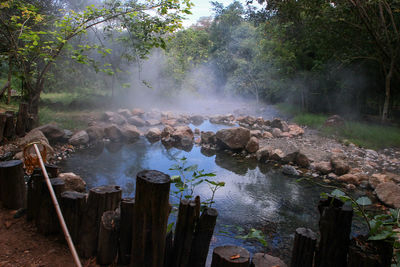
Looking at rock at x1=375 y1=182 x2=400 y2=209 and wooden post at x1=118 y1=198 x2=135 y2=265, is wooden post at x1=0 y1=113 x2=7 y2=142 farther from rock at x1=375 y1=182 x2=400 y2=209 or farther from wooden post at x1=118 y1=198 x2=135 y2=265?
rock at x1=375 y1=182 x2=400 y2=209

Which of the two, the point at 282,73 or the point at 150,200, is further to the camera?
the point at 282,73

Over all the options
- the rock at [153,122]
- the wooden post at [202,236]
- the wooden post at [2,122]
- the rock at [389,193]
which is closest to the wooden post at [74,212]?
the wooden post at [202,236]

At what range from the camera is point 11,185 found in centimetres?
277

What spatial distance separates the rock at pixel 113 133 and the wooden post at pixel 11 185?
6059 mm

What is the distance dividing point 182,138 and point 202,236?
7.32m

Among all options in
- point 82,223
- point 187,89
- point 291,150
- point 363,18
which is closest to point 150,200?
point 82,223

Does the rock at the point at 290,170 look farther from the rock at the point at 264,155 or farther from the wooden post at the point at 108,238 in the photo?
the wooden post at the point at 108,238

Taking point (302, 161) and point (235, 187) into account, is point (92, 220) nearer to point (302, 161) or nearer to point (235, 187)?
point (235, 187)

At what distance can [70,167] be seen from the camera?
595 cm

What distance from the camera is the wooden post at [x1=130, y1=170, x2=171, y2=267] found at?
163 centimetres

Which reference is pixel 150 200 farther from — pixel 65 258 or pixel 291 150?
pixel 291 150

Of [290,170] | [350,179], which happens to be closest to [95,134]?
[290,170]

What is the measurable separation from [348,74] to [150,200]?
1413cm

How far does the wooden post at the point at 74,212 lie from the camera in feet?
7.26
